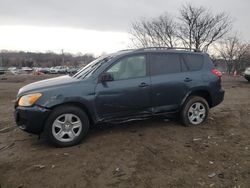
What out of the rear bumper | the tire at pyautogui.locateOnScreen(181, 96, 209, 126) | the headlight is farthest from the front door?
the rear bumper

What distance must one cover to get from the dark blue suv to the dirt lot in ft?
1.18

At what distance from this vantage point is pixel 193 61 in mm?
5059

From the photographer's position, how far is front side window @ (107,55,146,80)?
430 cm

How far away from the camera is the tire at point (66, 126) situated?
12.5 feet

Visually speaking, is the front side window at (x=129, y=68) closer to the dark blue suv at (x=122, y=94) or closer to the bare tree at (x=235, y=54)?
the dark blue suv at (x=122, y=94)

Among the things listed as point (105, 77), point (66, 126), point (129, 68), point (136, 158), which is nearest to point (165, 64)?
point (129, 68)

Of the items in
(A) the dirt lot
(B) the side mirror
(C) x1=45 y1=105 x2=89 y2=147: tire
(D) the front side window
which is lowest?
(A) the dirt lot

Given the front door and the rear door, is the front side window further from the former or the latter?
the rear door

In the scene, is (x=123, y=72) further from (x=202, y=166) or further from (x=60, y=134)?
(x=202, y=166)

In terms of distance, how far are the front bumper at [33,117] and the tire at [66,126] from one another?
0.10m

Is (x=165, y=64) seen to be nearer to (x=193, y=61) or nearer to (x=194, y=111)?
(x=193, y=61)

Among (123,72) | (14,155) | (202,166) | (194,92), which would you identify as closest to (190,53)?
(194,92)

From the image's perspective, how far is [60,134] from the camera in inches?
153

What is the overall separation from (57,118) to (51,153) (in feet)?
1.88
